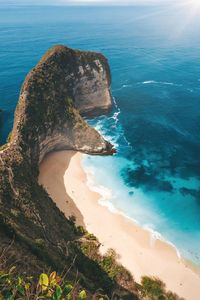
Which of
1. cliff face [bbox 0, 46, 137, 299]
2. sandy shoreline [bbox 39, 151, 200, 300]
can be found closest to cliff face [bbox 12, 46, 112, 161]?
cliff face [bbox 0, 46, 137, 299]

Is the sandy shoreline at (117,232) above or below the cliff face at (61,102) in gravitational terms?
below

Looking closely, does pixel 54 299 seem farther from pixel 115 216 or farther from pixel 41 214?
pixel 115 216

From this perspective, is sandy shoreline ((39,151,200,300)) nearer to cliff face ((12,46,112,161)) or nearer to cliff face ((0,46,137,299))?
cliff face ((0,46,137,299))

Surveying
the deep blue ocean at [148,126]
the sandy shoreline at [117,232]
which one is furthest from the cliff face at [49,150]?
the deep blue ocean at [148,126]

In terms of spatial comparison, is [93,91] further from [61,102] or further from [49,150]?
[49,150]

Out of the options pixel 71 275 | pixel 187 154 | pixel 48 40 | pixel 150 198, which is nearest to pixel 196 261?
pixel 150 198

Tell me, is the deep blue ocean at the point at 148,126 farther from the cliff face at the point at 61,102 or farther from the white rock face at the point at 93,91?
the cliff face at the point at 61,102

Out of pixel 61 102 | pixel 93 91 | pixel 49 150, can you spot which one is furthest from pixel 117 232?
pixel 93 91

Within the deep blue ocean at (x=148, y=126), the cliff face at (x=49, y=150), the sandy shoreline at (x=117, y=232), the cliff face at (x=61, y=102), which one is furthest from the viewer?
the cliff face at (x=61, y=102)
